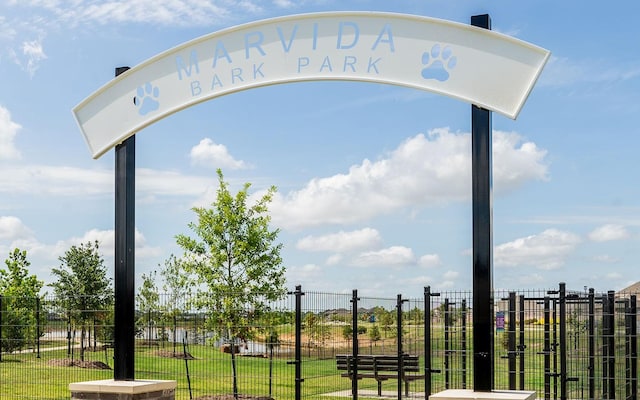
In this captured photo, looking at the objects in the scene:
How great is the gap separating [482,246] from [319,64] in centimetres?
244

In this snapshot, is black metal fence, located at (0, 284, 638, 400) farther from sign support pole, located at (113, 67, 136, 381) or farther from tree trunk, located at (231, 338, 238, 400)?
sign support pole, located at (113, 67, 136, 381)

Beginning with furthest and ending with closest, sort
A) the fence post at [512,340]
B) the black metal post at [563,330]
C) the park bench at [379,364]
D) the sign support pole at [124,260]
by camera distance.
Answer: the park bench at [379,364] < the fence post at [512,340] < the black metal post at [563,330] < the sign support pole at [124,260]

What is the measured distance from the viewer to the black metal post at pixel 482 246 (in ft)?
24.4

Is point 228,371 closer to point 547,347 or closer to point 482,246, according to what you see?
point 547,347

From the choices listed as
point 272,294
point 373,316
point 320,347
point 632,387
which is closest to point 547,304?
point 632,387

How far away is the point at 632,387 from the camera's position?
12.4 meters

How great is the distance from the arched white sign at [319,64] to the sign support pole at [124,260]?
28cm

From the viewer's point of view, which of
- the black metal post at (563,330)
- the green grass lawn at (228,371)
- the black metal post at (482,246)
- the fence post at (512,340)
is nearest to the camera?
the black metal post at (482,246)

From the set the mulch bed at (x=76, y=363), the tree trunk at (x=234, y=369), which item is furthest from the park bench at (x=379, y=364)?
the mulch bed at (x=76, y=363)

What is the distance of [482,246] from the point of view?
748cm

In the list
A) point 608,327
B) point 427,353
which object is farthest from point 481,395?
point 608,327

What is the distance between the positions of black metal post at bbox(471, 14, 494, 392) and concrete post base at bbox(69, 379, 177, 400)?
377 cm

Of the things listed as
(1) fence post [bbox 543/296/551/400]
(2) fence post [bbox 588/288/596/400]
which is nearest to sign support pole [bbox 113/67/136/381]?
(2) fence post [bbox 588/288/596/400]

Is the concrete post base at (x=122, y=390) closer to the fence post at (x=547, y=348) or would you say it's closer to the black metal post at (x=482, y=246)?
the black metal post at (x=482, y=246)
